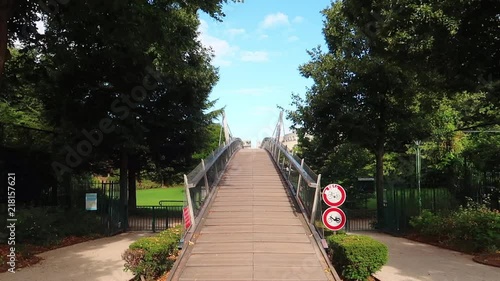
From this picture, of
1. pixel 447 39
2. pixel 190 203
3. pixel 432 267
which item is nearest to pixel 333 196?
pixel 432 267

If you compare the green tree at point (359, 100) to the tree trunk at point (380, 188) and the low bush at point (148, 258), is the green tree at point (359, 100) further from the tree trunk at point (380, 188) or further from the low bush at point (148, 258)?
the low bush at point (148, 258)

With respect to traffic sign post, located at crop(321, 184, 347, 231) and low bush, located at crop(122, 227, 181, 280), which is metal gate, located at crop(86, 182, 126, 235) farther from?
traffic sign post, located at crop(321, 184, 347, 231)

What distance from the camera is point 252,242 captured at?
9828 mm

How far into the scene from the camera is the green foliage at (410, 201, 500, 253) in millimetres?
11906

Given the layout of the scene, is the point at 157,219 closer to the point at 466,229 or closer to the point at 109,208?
the point at 109,208

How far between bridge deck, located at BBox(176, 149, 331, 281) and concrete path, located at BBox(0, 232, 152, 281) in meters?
1.81

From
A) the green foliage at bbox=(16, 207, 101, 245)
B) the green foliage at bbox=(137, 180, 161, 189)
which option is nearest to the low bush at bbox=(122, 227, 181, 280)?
the green foliage at bbox=(16, 207, 101, 245)

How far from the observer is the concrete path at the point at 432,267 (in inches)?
344

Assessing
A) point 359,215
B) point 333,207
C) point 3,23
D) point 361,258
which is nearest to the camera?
point 361,258

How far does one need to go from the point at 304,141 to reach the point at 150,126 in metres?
15.0

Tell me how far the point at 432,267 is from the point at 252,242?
4.07 metres

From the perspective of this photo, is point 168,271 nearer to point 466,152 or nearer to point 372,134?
point 372,134

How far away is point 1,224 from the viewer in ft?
41.8

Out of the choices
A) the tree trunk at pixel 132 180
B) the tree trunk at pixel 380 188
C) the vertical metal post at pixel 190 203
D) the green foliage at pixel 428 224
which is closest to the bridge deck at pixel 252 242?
the vertical metal post at pixel 190 203
